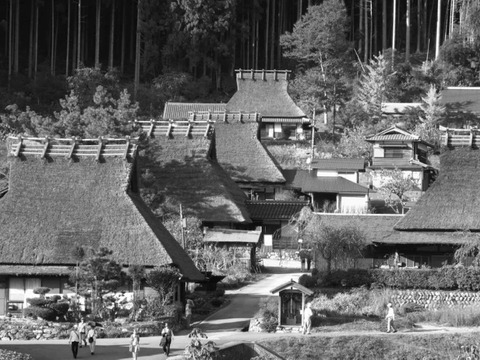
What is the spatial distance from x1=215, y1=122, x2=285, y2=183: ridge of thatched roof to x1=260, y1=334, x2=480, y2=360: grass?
31353mm

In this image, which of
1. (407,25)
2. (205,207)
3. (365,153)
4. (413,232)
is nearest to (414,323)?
Answer: (413,232)

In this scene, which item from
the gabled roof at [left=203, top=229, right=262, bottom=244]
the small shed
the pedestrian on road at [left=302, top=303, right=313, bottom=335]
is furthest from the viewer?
the gabled roof at [left=203, top=229, right=262, bottom=244]

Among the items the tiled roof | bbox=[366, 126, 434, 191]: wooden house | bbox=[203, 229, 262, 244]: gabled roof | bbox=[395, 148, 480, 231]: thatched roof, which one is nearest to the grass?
bbox=[395, 148, 480, 231]: thatched roof

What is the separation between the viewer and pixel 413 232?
52781 mm

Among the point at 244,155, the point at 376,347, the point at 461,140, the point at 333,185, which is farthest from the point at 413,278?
the point at 244,155

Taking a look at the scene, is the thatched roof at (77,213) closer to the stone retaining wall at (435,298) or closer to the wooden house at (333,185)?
the stone retaining wall at (435,298)

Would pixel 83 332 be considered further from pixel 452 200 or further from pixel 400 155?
pixel 400 155

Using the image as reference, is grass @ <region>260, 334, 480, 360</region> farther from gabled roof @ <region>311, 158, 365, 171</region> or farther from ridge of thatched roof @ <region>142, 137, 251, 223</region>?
gabled roof @ <region>311, 158, 365, 171</region>

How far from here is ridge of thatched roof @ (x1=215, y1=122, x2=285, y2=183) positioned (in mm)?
71875

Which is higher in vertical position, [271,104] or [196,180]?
[271,104]

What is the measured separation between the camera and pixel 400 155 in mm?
71438

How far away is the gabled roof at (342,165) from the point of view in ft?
231

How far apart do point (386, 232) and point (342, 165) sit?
17.1 meters

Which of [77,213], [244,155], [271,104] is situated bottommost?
[77,213]
